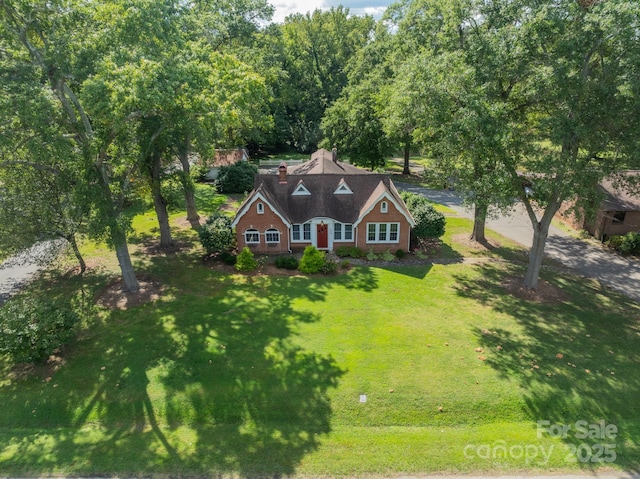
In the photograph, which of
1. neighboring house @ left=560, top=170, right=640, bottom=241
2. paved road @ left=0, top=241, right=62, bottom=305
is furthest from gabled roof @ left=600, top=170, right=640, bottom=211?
paved road @ left=0, top=241, right=62, bottom=305

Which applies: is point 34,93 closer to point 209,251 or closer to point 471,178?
point 209,251

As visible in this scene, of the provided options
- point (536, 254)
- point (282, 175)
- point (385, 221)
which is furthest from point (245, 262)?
point (536, 254)

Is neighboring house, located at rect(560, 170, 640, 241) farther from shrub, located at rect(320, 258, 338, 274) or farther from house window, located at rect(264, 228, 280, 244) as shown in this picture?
house window, located at rect(264, 228, 280, 244)

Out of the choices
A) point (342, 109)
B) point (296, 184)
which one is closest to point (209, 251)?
point (296, 184)

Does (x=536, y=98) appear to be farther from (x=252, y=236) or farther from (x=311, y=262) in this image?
(x=252, y=236)

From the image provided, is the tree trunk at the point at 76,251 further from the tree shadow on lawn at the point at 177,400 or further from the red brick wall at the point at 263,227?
the red brick wall at the point at 263,227
